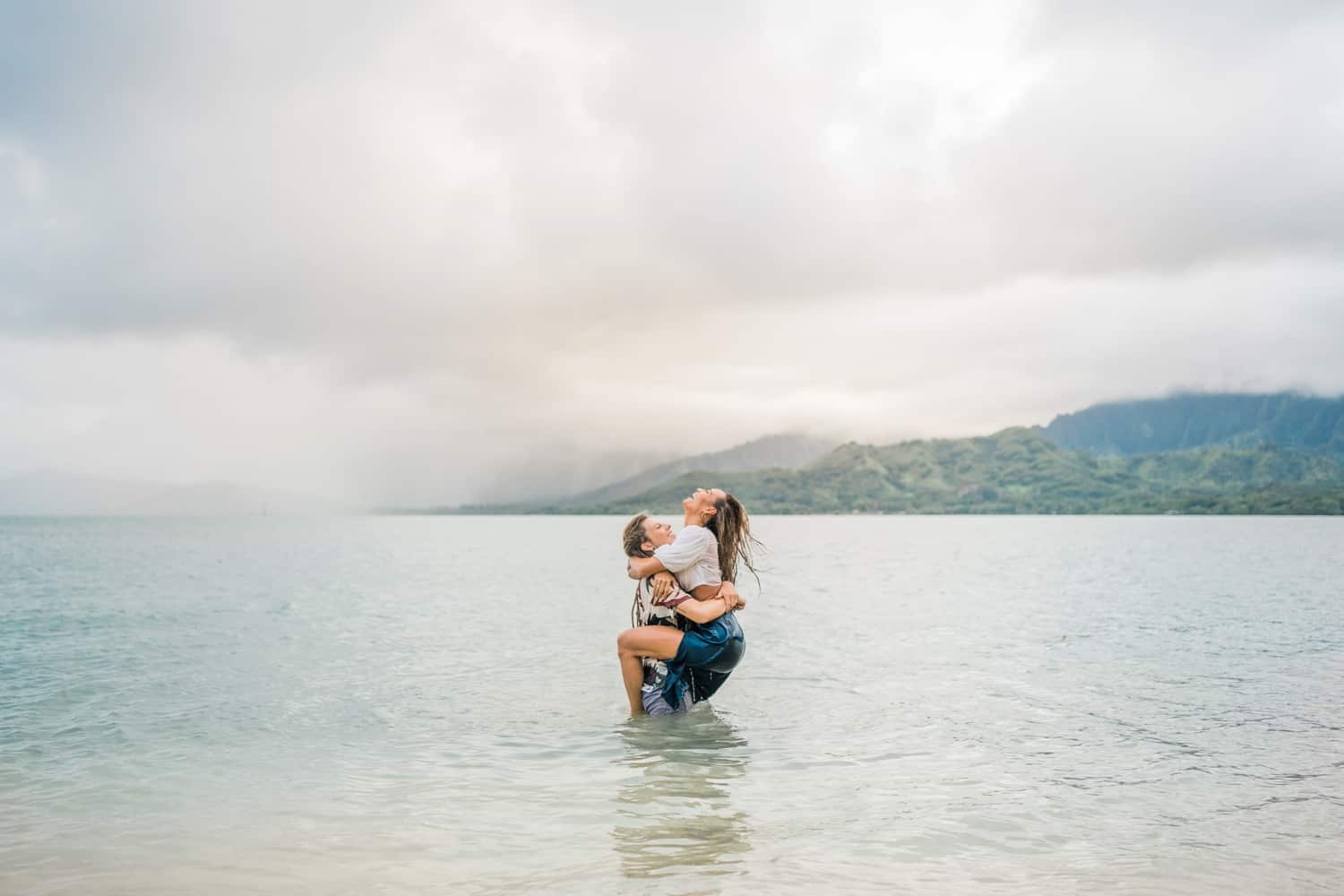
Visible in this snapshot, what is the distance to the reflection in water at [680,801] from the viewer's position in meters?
9.40

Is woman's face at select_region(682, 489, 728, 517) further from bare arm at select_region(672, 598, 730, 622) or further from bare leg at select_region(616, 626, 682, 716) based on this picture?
bare leg at select_region(616, 626, 682, 716)

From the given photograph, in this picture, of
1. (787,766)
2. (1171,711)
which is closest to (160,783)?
(787,766)

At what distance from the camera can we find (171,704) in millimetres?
19047

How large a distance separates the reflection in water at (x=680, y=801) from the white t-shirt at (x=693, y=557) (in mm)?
2567

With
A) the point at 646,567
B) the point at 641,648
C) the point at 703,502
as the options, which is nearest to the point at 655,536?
the point at 646,567

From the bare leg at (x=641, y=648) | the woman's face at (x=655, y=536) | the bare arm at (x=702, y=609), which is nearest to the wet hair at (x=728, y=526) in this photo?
the bare arm at (x=702, y=609)

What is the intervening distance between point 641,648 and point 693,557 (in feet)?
6.63

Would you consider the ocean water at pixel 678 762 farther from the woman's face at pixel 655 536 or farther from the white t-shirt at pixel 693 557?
the woman's face at pixel 655 536

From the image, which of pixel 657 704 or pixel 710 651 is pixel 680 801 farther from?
pixel 657 704

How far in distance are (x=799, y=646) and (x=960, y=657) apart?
190 inches

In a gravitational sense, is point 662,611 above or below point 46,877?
above

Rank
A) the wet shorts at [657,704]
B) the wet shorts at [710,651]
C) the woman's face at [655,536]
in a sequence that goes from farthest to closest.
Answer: the wet shorts at [657,704]
the woman's face at [655,536]
the wet shorts at [710,651]

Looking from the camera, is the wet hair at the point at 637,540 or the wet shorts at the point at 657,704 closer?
the wet hair at the point at 637,540

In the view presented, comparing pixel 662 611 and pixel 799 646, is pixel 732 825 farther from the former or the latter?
pixel 799 646
